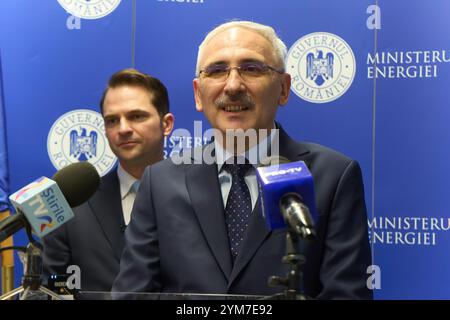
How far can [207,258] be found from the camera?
6.49 ft

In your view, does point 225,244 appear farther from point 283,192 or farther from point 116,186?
point 116,186

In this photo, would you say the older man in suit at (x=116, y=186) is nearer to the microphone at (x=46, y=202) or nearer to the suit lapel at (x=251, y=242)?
the suit lapel at (x=251, y=242)

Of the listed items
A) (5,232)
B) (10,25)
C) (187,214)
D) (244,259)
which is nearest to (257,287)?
(244,259)

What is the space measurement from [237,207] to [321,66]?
6.02 feet

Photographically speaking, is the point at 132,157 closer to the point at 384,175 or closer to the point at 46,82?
the point at 46,82

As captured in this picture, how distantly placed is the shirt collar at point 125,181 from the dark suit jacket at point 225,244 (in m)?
1.03

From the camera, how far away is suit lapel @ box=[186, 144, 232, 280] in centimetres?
199

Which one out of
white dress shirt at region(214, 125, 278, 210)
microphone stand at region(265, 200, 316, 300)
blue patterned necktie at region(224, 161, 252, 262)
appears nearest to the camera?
microphone stand at region(265, 200, 316, 300)

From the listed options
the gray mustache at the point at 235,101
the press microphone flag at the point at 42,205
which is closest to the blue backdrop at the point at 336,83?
the gray mustache at the point at 235,101

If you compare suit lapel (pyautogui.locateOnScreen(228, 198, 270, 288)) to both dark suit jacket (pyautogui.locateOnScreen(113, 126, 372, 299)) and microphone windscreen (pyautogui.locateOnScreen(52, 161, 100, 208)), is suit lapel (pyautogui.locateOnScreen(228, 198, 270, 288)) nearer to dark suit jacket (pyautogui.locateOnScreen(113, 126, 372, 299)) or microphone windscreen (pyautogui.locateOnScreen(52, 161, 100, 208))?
dark suit jacket (pyautogui.locateOnScreen(113, 126, 372, 299))

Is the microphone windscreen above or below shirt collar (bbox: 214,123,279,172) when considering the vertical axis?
below

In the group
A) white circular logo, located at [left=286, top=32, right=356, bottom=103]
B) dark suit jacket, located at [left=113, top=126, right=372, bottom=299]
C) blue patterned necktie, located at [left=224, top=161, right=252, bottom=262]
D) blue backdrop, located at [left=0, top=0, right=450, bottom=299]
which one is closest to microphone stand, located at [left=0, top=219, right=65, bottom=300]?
dark suit jacket, located at [left=113, top=126, right=372, bottom=299]

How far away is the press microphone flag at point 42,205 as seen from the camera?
1.42 metres

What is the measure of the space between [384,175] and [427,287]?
2.14 feet
